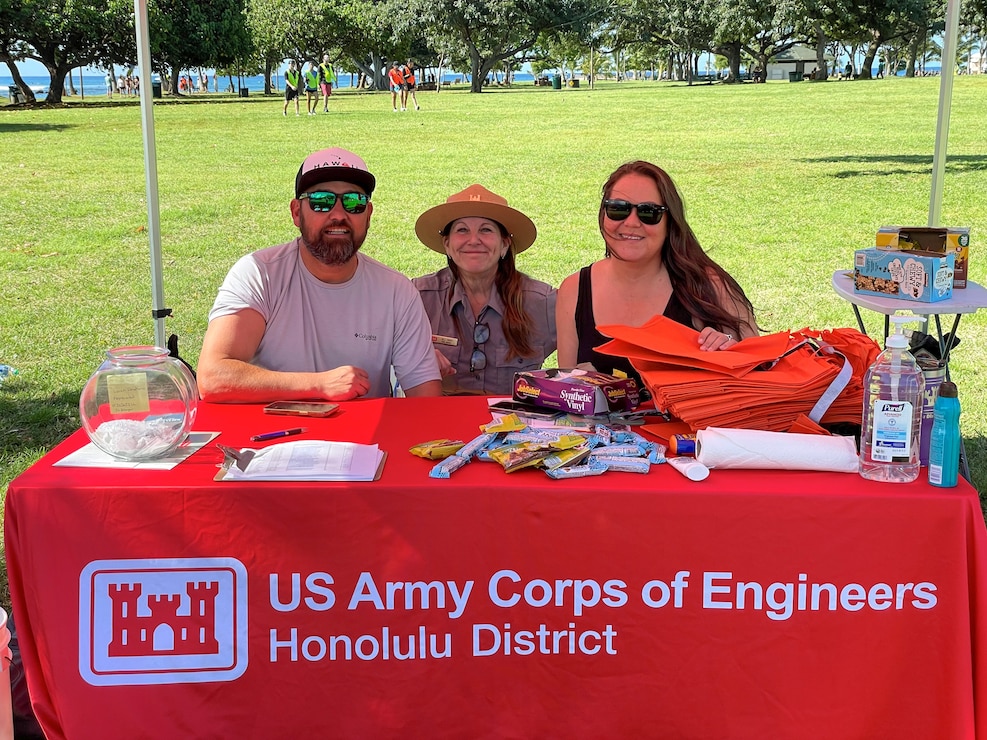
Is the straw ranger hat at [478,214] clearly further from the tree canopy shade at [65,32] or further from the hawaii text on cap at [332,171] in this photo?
the tree canopy shade at [65,32]

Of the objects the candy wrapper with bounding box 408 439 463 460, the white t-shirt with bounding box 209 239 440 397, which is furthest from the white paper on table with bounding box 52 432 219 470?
the white t-shirt with bounding box 209 239 440 397

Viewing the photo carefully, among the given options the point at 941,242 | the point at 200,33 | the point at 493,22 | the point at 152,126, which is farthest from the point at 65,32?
the point at 941,242

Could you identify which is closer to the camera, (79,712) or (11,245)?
(79,712)

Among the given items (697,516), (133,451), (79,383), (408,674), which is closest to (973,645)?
(697,516)

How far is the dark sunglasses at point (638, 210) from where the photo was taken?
9.89 feet

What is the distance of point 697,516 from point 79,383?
15.6ft

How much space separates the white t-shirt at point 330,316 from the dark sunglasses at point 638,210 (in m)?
0.68

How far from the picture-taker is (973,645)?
2072 millimetres

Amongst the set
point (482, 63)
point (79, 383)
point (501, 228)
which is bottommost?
point (79, 383)

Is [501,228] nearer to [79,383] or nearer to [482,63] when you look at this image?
[79,383]

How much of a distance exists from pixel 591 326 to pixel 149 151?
176 centimetres

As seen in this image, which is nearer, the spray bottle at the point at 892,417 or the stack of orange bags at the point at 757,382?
the spray bottle at the point at 892,417

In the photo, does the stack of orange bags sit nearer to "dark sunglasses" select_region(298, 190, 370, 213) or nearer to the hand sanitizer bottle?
the hand sanitizer bottle

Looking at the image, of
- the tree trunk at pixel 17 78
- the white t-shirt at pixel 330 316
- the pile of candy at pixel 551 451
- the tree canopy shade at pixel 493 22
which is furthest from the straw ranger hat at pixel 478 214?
the tree canopy shade at pixel 493 22
